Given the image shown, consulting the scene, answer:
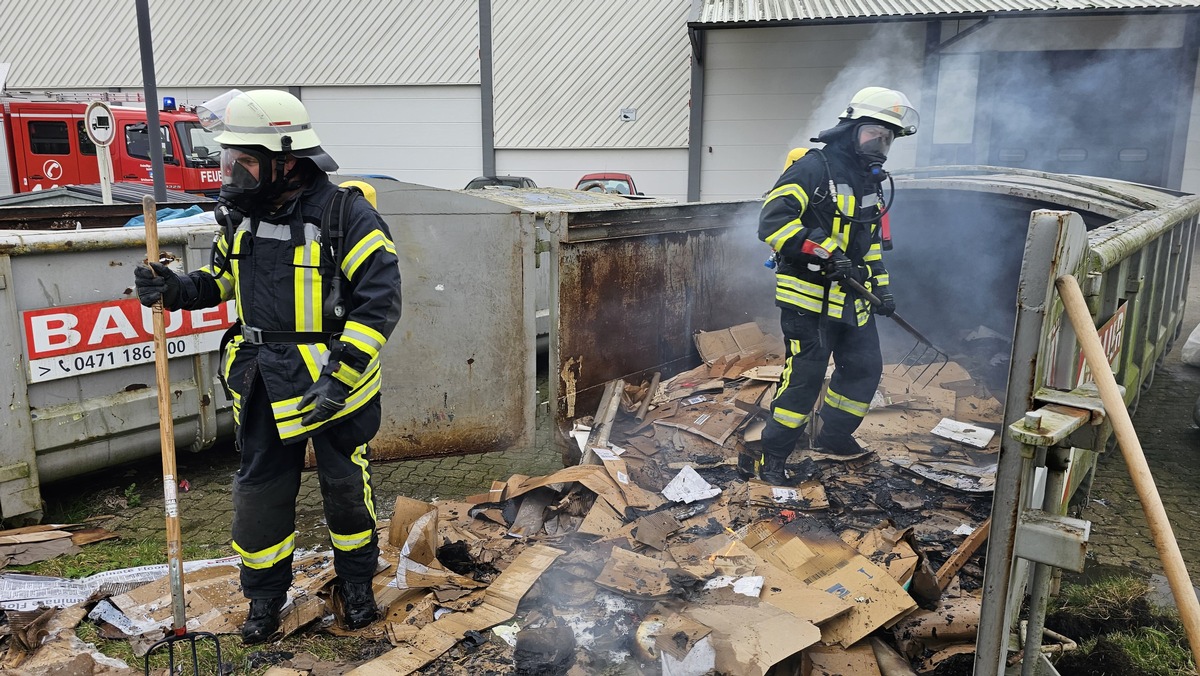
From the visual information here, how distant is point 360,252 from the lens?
106 inches

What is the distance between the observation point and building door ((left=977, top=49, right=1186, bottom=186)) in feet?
38.3

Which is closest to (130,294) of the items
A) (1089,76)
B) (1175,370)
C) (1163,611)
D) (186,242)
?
(186,242)

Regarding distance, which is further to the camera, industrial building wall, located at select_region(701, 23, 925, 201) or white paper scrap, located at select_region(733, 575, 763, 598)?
industrial building wall, located at select_region(701, 23, 925, 201)

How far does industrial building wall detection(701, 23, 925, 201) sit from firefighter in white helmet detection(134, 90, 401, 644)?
1037 centimetres

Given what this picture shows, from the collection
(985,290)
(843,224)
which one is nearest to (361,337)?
(843,224)

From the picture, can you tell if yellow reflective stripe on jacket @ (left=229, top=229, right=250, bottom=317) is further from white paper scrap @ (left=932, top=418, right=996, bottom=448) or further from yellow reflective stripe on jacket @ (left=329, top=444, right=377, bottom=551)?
white paper scrap @ (left=932, top=418, right=996, bottom=448)

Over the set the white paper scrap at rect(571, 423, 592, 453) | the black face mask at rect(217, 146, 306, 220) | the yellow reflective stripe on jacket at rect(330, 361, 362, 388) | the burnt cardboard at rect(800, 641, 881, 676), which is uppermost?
the black face mask at rect(217, 146, 306, 220)

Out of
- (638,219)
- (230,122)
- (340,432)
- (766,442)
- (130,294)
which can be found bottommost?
(766,442)

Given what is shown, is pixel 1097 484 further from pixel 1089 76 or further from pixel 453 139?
pixel 453 139

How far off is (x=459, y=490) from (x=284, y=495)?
152cm

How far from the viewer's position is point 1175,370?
640 centimetres

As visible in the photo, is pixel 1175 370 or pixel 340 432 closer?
pixel 340 432

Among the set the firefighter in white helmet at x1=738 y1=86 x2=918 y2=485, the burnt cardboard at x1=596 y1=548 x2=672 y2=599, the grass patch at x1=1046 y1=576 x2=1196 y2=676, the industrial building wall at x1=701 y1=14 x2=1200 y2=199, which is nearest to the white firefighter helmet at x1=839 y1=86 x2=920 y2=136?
the firefighter in white helmet at x1=738 y1=86 x2=918 y2=485

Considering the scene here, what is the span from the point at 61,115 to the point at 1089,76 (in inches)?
590
